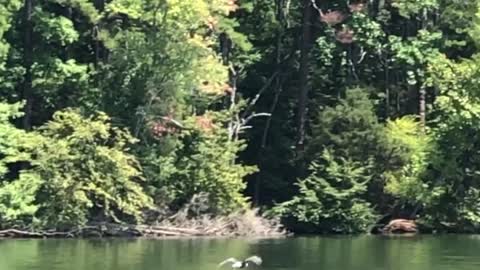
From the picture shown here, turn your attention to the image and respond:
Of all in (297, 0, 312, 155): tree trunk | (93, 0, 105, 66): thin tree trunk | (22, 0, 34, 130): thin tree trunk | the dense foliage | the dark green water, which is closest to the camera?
the dark green water

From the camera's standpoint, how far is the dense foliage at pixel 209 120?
37.1m

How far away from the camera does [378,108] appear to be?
4528cm

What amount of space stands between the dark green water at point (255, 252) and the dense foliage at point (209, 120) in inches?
104

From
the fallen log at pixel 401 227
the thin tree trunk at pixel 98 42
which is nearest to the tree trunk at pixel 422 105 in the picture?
the fallen log at pixel 401 227

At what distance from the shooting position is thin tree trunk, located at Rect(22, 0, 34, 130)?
40.3 meters

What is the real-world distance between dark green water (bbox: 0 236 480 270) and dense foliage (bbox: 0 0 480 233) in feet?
8.67

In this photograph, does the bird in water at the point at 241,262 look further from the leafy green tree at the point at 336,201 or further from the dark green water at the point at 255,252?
the leafy green tree at the point at 336,201

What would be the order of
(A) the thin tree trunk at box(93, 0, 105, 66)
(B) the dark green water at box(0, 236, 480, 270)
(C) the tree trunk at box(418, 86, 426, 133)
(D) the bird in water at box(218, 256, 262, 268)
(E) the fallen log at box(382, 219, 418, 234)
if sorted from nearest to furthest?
1. (D) the bird in water at box(218, 256, 262, 268)
2. (B) the dark green water at box(0, 236, 480, 270)
3. (A) the thin tree trunk at box(93, 0, 105, 66)
4. (E) the fallen log at box(382, 219, 418, 234)
5. (C) the tree trunk at box(418, 86, 426, 133)

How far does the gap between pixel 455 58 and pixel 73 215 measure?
16.9 meters

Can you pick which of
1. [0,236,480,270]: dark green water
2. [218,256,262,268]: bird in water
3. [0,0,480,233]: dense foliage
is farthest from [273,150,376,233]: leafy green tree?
[218,256,262,268]: bird in water

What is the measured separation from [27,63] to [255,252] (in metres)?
13.9

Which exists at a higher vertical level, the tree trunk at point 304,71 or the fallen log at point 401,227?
the tree trunk at point 304,71

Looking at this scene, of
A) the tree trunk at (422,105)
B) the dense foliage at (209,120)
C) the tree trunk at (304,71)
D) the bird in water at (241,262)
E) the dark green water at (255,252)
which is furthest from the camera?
the tree trunk at (304,71)

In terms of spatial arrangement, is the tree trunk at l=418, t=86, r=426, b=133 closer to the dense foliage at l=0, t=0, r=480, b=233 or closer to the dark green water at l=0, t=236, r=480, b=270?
the dense foliage at l=0, t=0, r=480, b=233
